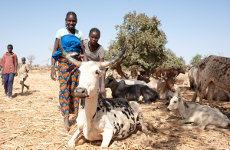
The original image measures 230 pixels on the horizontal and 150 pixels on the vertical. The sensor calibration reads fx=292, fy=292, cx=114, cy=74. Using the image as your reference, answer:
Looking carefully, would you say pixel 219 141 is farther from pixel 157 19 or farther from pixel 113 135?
pixel 157 19

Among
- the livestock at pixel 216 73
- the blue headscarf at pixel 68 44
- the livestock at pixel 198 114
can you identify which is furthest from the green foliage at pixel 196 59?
the blue headscarf at pixel 68 44

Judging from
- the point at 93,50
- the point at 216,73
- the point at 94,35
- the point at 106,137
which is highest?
the point at 94,35

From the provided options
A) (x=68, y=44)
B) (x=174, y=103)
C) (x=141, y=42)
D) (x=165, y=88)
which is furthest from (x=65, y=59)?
(x=141, y=42)

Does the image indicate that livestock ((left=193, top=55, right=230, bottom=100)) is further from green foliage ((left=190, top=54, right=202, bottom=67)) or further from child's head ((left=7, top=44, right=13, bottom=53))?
green foliage ((left=190, top=54, right=202, bottom=67))

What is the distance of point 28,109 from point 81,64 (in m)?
4.70

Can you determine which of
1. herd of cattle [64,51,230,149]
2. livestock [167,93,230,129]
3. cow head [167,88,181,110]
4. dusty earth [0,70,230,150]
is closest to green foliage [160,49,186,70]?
herd of cattle [64,51,230,149]

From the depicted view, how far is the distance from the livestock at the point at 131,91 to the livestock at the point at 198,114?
3.17 m

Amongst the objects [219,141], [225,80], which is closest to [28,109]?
[219,141]

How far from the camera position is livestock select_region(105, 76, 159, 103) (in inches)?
445

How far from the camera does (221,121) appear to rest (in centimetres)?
753

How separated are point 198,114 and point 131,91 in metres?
3.92

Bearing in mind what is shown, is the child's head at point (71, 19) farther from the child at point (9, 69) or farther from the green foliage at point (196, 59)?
the green foliage at point (196, 59)

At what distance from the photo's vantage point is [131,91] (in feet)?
37.3

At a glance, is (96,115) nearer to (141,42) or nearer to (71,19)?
(71,19)
